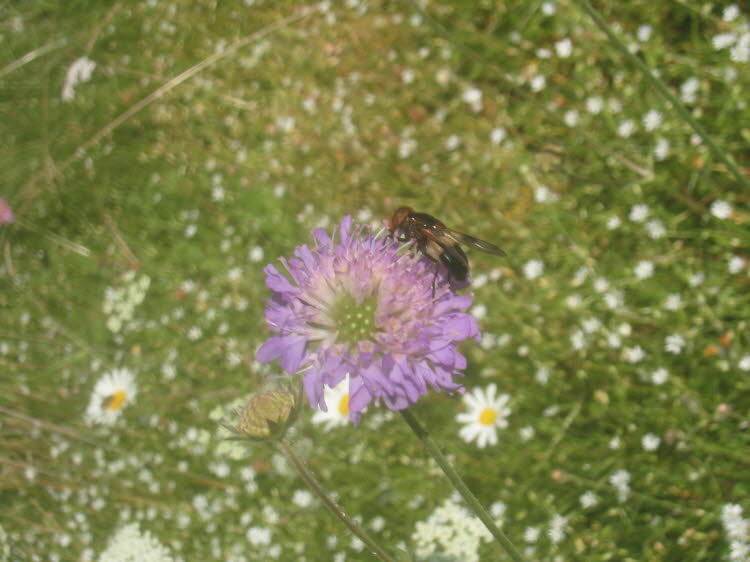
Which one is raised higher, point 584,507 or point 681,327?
point 681,327

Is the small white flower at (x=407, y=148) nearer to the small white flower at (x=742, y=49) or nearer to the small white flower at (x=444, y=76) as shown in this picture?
the small white flower at (x=444, y=76)

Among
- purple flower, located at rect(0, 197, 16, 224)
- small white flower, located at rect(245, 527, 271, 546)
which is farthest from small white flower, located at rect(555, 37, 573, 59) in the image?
purple flower, located at rect(0, 197, 16, 224)

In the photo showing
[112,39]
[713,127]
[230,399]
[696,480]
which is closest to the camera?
[696,480]

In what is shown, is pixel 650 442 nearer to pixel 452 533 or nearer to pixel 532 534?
pixel 532 534

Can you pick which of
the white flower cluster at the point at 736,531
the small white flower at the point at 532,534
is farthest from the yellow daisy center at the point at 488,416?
the white flower cluster at the point at 736,531

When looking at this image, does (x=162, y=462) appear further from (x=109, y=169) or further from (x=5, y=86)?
(x=5, y=86)

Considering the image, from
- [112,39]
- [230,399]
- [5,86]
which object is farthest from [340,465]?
Answer: [5,86]
